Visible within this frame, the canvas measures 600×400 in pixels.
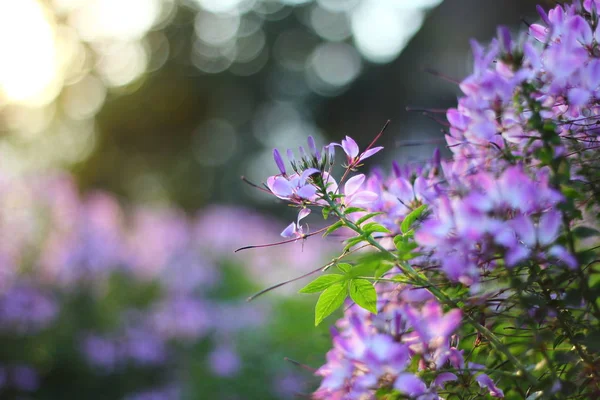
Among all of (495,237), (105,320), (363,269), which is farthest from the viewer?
(105,320)

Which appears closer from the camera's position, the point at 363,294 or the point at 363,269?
the point at 363,269

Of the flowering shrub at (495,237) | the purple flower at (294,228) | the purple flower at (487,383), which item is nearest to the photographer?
the flowering shrub at (495,237)

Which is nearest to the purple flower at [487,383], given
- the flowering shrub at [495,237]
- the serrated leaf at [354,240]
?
the flowering shrub at [495,237]

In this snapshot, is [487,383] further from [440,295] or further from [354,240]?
[354,240]

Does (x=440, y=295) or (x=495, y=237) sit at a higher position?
(x=495, y=237)

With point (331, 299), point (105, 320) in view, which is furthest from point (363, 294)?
point (105, 320)

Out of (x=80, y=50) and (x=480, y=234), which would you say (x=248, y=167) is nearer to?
(x=80, y=50)

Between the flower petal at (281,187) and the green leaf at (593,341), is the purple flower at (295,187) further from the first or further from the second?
the green leaf at (593,341)

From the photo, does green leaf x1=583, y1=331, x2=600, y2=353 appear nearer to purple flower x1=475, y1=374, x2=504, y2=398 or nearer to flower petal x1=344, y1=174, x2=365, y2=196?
purple flower x1=475, y1=374, x2=504, y2=398
